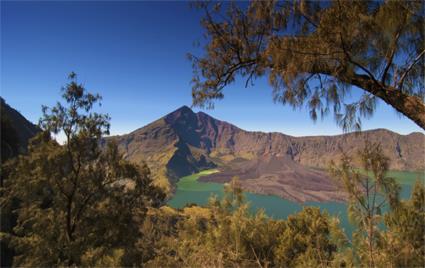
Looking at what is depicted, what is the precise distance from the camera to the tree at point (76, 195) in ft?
26.1

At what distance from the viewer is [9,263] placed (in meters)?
14.7

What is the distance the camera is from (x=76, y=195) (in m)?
9.33

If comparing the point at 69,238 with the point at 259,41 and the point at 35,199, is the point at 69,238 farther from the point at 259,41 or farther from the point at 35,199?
the point at 259,41

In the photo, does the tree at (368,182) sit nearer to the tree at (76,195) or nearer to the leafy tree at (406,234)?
the leafy tree at (406,234)

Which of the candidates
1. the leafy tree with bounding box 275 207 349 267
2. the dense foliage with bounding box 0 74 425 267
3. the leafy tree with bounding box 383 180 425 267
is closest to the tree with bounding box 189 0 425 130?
the leafy tree with bounding box 383 180 425 267

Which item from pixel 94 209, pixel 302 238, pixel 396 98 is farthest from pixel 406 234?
pixel 94 209

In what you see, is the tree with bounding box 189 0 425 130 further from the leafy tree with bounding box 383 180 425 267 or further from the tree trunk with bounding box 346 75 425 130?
the leafy tree with bounding box 383 180 425 267

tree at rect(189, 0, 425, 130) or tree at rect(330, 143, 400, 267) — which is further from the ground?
tree at rect(189, 0, 425, 130)

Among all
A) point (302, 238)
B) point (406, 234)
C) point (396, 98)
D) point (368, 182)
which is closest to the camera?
point (396, 98)

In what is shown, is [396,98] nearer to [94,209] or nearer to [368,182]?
[368,182]

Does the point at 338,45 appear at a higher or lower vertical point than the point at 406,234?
higher

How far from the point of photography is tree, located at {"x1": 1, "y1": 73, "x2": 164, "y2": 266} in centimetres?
796

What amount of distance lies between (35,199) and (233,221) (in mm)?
6733

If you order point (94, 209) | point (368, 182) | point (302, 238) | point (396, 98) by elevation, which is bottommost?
point (302, 238)
